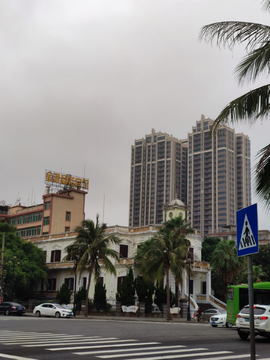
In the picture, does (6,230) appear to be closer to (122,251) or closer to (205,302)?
(122,251)

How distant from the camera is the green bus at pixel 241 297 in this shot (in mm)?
26438

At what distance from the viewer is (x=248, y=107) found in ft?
33.9

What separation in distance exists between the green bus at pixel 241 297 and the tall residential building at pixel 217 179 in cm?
12792

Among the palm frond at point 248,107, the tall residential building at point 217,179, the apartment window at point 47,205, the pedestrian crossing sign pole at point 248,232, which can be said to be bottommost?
the pedestrian crossing sign pole at point 248,232

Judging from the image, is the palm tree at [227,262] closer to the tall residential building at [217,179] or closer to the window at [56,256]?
the window at [56,256]

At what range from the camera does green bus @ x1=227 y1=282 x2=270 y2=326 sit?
2644 cm

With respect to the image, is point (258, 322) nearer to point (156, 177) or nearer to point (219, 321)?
point (219, 321)

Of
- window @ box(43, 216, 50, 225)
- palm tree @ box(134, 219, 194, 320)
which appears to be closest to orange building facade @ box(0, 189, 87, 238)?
window @ box(43, 216, 50, 225)

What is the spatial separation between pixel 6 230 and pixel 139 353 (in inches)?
2072

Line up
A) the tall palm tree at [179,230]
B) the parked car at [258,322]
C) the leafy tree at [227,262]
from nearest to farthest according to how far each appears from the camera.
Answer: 1. the parked car at [258,322]
2. the tall palm tree at [179,230]
3. the leafy tree at [227,262]

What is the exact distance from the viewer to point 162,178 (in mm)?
175125

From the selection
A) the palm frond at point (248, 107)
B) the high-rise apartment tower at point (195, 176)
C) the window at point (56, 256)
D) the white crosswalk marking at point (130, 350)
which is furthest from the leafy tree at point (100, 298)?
the high-rise apartment tower at point (195, 176)

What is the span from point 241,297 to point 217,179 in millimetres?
135966

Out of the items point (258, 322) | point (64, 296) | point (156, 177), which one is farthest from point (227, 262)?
point (156, 177)
